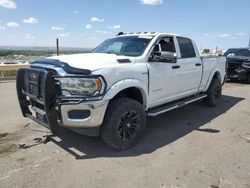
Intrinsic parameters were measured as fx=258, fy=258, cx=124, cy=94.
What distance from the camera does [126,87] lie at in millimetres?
4141

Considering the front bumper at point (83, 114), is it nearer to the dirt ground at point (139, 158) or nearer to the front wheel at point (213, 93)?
the dirt ground at point (139, 158)

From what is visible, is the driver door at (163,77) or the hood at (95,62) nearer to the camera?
the hood at (95,62)

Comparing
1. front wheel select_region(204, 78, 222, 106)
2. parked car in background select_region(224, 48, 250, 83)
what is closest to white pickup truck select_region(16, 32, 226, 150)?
front wheel select_region(204, 78, 222, 106)

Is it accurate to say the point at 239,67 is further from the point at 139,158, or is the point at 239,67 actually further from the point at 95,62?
the point at 95,62

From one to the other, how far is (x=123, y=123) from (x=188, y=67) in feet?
8.01

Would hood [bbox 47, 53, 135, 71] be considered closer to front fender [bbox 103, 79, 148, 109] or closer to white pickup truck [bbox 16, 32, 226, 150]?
white pickup truck [bbox 16, 32, 226, 150]

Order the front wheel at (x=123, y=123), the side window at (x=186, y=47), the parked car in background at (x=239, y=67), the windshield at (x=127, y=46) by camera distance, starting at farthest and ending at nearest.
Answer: the parked car in background at (x=239, y=67), the side window at (x=186, y=47), the windshield at (x=127, y=46), the front wheel at (x=123, y=123)

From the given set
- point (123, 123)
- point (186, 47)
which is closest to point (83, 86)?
point (123, 123)

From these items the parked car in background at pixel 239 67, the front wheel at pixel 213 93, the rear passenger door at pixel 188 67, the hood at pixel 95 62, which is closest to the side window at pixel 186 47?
the rear passenger door at pixel 188 67

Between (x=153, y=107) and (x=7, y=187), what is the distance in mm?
2969

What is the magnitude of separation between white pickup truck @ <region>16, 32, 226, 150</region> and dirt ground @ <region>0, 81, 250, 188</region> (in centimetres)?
45

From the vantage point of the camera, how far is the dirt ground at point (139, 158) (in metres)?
3.37

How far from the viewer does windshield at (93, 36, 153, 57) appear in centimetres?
495

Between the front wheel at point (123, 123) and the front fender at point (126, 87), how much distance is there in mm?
241
